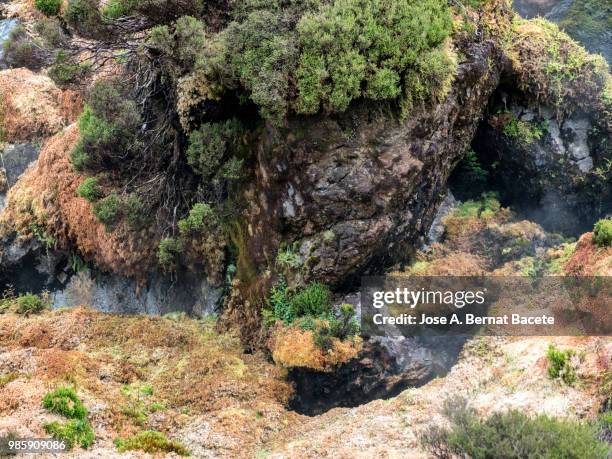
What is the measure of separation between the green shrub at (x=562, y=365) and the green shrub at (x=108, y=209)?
8.21m

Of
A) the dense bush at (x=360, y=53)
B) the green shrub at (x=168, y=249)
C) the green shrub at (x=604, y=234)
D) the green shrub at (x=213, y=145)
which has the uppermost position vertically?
the dense bush at (x=360, y=53)

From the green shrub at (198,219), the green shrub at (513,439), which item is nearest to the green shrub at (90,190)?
the green shrub at (198,219)

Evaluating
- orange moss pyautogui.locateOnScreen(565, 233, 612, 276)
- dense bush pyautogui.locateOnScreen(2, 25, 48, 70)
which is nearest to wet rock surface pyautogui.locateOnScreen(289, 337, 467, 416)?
orange moss pyautogui.locateOnScreen(565, 233, 612, 276)

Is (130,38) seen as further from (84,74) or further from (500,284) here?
(500,284)

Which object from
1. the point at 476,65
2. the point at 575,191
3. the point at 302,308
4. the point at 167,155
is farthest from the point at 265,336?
the point at 575,191

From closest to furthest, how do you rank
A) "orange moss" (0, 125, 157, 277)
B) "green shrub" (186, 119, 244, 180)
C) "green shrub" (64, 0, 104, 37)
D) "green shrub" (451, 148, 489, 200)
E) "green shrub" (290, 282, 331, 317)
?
"green shrub" (290, 282, 331, 317)
"green shrub" (186, 119, 244, 180)
"green shrub" (64, 0, 104, 37)
"orange moss" (0, 125, 157, 277)
"green shrub" (451, 148, 489, 200)

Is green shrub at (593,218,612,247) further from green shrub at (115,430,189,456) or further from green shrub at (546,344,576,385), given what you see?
green shrub at (115,430,189,456)

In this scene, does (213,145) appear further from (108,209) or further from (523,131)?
(523,131)

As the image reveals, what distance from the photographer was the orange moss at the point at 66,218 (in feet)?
41.4

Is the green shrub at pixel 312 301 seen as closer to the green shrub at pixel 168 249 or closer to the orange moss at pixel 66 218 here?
the green shrub at pixel 168 249

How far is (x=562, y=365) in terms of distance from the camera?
8.70 metres

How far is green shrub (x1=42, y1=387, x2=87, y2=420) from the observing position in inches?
341

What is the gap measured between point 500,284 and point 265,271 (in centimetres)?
445

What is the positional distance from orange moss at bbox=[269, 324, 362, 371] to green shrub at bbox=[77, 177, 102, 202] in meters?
4.82
